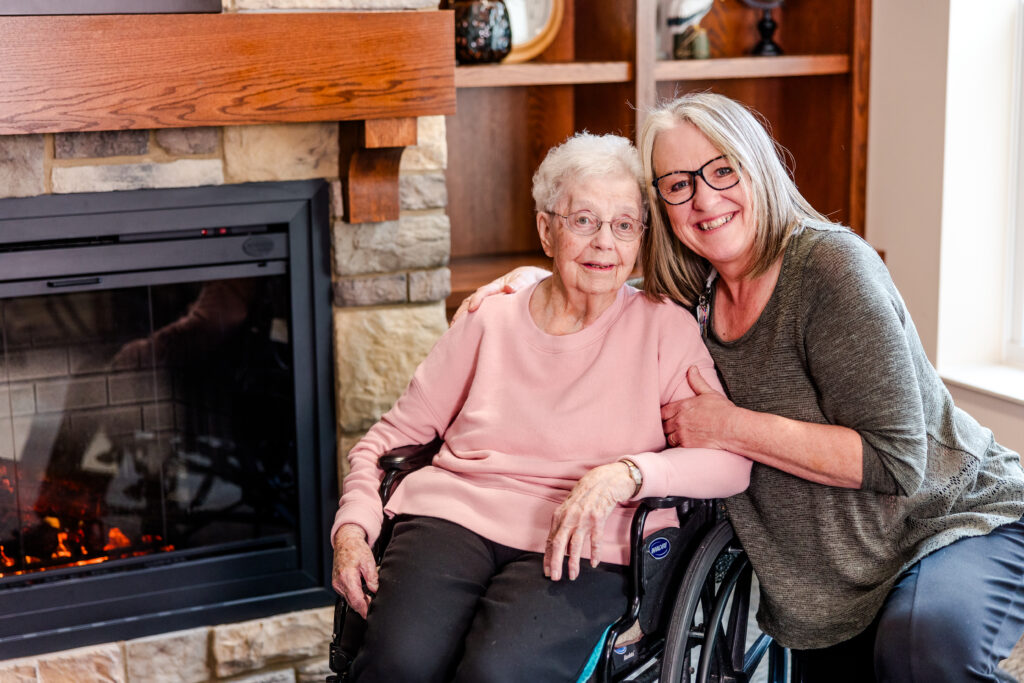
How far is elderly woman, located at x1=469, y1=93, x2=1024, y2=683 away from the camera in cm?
159

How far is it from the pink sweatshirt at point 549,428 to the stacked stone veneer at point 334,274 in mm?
581

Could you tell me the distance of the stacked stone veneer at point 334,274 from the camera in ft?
7.22

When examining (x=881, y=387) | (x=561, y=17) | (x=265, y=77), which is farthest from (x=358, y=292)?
(x=881, y=387)

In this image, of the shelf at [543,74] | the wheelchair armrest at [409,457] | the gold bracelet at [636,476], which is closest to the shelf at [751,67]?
the shelf at [543,74]

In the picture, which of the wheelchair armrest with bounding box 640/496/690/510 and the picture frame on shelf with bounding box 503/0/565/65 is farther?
the picture frame on shelf with bounding box 503/0/565/65

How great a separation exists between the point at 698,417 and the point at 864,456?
26 centimetres

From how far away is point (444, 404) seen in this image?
76.2 inches

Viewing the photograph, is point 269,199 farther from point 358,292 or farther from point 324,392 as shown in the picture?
point 324,392

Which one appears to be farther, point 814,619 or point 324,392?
point 324,392

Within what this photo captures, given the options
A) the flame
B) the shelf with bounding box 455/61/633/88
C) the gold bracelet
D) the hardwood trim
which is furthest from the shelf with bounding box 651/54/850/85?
the flame

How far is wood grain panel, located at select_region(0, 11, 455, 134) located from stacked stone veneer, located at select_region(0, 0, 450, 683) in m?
0.12

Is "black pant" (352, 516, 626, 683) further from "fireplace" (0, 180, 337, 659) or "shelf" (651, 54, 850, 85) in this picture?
"shelf" (651, 54, 850, 85)

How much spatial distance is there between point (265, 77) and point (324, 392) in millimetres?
744

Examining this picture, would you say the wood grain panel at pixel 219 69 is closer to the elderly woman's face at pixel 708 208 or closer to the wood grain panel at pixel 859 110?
the elderly woman's face at pixel 708 208
